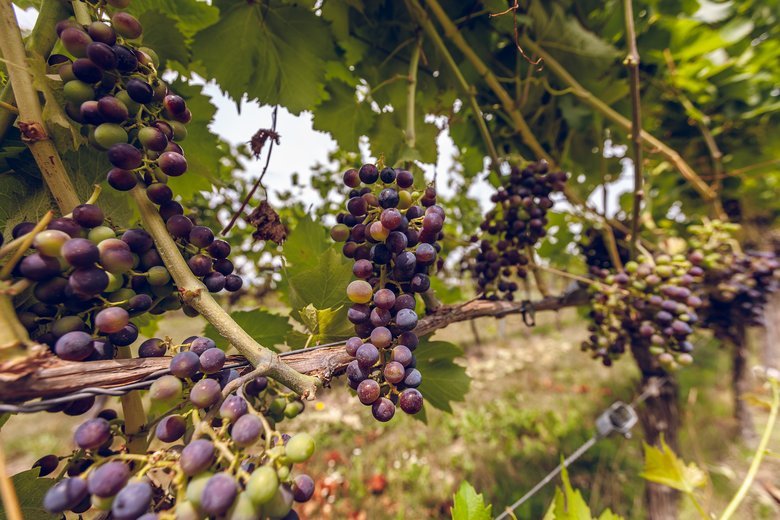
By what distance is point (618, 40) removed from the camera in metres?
1.87

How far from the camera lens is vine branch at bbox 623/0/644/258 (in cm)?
126

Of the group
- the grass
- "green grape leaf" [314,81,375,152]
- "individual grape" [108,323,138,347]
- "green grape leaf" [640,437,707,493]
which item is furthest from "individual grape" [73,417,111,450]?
the grass

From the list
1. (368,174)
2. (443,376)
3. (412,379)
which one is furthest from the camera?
(443,376)

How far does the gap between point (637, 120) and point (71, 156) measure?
1633mm

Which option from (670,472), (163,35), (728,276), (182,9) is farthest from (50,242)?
(728,276)

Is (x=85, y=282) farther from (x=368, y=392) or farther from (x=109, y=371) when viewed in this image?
(x=368, y=392)

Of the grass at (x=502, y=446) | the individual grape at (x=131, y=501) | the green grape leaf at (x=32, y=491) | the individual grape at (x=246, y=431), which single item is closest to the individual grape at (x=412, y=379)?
the individual grape at (x=246, y=431)

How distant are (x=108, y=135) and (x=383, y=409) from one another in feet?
1.92

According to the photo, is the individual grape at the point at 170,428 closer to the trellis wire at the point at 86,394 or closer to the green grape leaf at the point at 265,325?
the trellis wire at the point at 86,394

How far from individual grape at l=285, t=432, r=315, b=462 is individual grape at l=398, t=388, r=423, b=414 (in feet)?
0.55

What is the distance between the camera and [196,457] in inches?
16.4

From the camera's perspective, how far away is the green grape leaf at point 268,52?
1140 mm

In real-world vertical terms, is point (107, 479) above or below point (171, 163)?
below

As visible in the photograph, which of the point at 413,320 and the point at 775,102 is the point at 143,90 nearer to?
the point at 413,320
